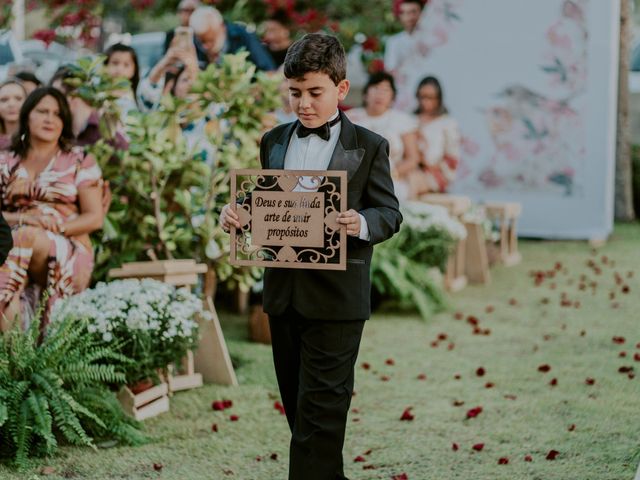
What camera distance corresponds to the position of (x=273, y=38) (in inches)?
371

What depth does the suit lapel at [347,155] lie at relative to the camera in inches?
132

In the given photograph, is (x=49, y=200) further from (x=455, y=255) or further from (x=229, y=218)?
(x=455, y=255)

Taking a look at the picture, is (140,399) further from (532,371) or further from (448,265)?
(448,265)

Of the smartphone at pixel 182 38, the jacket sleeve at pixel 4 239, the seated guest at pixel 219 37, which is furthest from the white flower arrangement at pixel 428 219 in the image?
the jacket sleeve at pixel 4 239

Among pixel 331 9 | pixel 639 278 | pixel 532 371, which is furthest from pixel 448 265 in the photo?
pixel 331 9

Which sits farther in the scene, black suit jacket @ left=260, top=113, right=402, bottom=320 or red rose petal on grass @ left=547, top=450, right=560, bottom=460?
red rose petal on grass @ left=547, top=450, right=560, bottom=460

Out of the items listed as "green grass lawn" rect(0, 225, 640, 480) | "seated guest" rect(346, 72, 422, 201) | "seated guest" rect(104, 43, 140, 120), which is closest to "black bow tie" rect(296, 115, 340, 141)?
"green grass lawn" rect(0, 225, 640, 480)

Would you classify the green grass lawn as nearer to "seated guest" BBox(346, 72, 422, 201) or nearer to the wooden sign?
the wooden sign

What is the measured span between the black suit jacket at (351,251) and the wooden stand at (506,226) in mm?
6502

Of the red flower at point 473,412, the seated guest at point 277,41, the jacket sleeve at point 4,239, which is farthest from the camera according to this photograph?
the seated guest at point 277,41

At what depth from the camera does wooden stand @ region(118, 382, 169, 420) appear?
4719 millimetres

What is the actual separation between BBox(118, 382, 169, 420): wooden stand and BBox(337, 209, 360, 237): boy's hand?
193 centimetres

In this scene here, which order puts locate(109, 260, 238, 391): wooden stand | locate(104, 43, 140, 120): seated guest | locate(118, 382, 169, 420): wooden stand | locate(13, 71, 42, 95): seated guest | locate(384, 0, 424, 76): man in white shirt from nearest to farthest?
locate(118, 382, 169, 420): wooden stand, locate(109, 260, 238, 391): wooden stand, locate(13, 71, 42, 95): seated guest, locate(104, 43, 140, 120): seated guest, locate(384, 0, 424, 76): man in white shirt

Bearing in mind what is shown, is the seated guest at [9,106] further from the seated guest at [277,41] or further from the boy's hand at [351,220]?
the seated guest at [277,41]
